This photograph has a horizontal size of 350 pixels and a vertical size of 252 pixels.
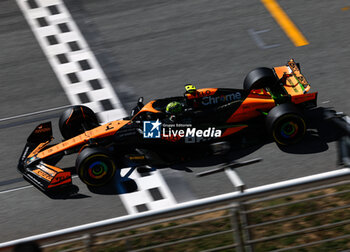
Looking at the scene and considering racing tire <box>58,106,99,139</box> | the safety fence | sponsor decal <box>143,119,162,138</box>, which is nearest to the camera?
the safety fence

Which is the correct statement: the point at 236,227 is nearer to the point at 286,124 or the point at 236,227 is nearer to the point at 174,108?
the point at 174,108

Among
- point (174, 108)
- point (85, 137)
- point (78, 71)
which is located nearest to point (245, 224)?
point (174, 108)

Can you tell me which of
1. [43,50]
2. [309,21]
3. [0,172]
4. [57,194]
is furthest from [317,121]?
[43,50]

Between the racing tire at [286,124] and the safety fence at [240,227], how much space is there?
1.93 metres

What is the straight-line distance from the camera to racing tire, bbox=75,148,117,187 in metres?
10.1

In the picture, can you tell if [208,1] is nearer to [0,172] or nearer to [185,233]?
[0,172]

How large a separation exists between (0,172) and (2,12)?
22.6 feet

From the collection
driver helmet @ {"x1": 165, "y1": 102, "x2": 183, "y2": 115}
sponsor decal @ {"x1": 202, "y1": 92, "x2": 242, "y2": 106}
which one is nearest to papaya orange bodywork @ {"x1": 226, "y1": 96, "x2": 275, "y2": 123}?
sponsor decal @ {"x1": 202, "y1": 92, "x2": 242, "y2": 106}

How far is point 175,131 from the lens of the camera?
1048cm

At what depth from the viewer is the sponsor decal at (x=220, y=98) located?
1078 centimetres

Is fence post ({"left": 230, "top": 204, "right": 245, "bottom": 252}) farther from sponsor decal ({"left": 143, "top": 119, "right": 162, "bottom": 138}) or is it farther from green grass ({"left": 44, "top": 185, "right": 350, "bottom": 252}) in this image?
sponsor decal ({"left": 143, "top": 119, "right": 162, "bottom": 138})

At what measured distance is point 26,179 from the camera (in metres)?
10.6

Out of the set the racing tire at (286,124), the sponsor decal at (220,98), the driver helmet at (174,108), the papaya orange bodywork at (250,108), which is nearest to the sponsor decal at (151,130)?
the driver helmet at (174,108)

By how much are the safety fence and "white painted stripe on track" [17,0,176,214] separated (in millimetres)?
1876
